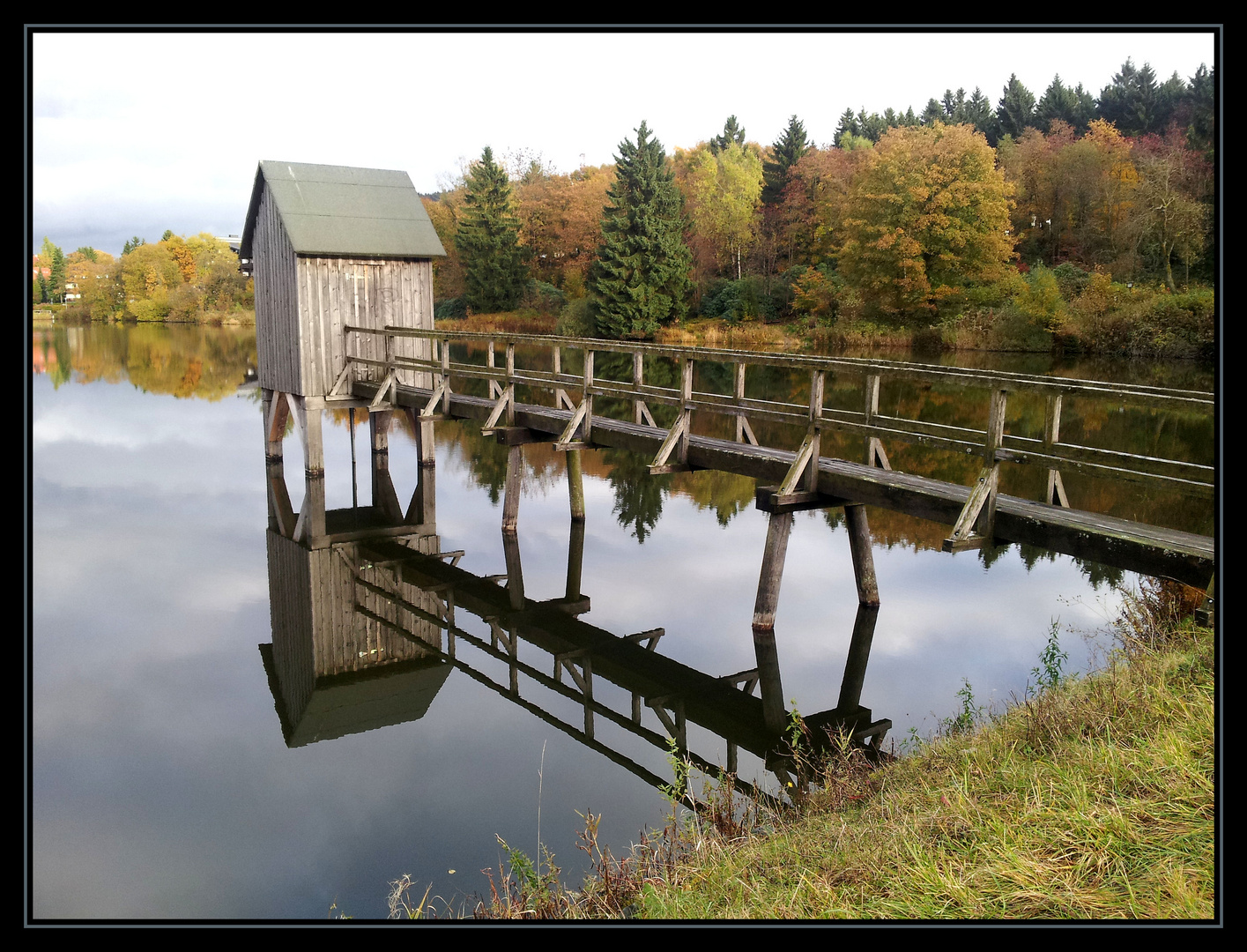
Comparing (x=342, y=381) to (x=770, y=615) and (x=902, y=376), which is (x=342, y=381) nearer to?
(x=770, y=615)

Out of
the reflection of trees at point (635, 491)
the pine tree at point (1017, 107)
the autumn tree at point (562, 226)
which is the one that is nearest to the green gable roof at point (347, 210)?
the reflection of trees at point (635, 491)

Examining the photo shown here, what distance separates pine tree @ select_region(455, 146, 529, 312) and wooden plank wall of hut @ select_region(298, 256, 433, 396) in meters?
35.3

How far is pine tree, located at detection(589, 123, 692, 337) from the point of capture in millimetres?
45469

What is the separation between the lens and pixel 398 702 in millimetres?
9852

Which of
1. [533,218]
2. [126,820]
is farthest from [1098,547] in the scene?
[533,218]

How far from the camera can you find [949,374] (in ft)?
28.9

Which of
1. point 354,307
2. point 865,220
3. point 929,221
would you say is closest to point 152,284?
point 865,220

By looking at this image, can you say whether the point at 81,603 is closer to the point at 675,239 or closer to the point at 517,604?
the point at 517,604

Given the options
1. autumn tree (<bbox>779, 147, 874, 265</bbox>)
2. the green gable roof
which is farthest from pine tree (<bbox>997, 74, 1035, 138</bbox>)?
the green gable roof

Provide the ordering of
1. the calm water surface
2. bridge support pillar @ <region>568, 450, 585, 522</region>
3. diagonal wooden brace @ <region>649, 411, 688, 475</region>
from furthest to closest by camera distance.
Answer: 1. bridge support pillar @ <region>568, 450, 585, 522</region>
2. diagonal wooden brace @ <region>649, 411, 688, 475</region>
3. the calm water surface

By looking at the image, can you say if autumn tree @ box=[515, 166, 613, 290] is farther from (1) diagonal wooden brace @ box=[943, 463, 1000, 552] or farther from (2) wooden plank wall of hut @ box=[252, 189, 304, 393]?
(1) diagonal wooden brace @ box=[943, 463, 1000, 552]

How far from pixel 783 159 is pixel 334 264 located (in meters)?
47.9

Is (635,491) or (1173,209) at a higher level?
(1173,209)

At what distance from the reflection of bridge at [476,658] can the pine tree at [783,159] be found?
160 feet
